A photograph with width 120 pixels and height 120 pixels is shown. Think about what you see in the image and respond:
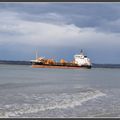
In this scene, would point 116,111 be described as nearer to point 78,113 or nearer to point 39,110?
point 78,113

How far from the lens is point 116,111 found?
12477mm

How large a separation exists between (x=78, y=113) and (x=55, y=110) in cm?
91

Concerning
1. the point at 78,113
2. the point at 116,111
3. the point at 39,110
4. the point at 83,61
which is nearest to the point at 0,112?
the point at 39,110

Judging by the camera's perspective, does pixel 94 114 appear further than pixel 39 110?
No

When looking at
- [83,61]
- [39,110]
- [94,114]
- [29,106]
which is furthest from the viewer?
[83,61]

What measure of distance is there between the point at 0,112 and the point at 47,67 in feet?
255

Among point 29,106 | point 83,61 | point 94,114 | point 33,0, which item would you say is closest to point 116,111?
point 94,114

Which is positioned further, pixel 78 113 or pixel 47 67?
pixel 47 67

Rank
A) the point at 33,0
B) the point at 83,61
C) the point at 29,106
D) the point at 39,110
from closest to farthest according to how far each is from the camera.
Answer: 1. the point at 33,0
2. the point at 39,110
3. the point at 29,106
4. the point at 83,61

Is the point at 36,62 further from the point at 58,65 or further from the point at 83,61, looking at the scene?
the point at 83,61

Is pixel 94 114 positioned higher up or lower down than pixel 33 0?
lower down

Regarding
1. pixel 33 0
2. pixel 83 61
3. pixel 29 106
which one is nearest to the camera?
pixel 33 0

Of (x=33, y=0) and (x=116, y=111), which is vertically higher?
(x=33, y=0)

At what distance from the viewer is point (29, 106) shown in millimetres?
13602
